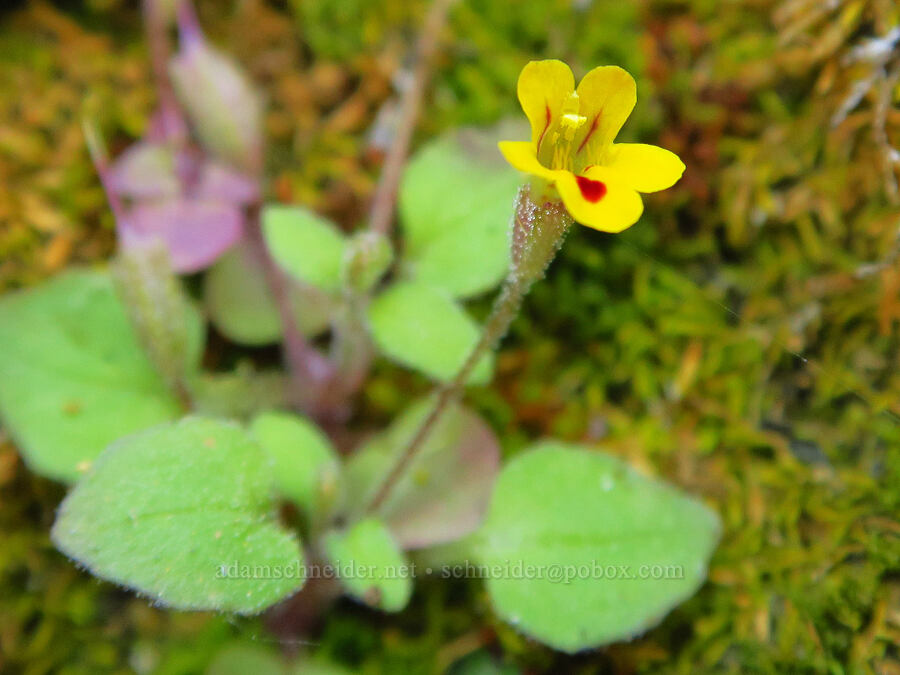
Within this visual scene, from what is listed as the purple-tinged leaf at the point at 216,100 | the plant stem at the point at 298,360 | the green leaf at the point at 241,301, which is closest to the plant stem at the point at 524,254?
the plant stem at the point at 298,360

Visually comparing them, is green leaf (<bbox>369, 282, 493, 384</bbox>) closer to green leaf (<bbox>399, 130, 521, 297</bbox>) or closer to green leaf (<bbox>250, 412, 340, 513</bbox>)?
green leaf (<bbox>399, 130, 521, 297</bbox>)

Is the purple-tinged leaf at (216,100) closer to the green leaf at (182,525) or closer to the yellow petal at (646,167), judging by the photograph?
the green leaf at (182,525)

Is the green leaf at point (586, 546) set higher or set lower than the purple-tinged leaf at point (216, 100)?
lower

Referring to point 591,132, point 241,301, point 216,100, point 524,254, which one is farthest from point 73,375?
point 591,132

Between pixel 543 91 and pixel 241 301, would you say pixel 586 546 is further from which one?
pixel 241 301

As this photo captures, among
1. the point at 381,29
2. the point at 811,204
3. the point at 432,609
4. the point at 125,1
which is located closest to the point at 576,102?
the point at 811,204

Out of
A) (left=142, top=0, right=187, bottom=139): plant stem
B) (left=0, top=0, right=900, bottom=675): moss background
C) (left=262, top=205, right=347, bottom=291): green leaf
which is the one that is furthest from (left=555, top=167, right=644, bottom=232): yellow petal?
(left=142, top=0, right=187, bottom=139): plant stem

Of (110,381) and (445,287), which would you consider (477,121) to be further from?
(110,381)
